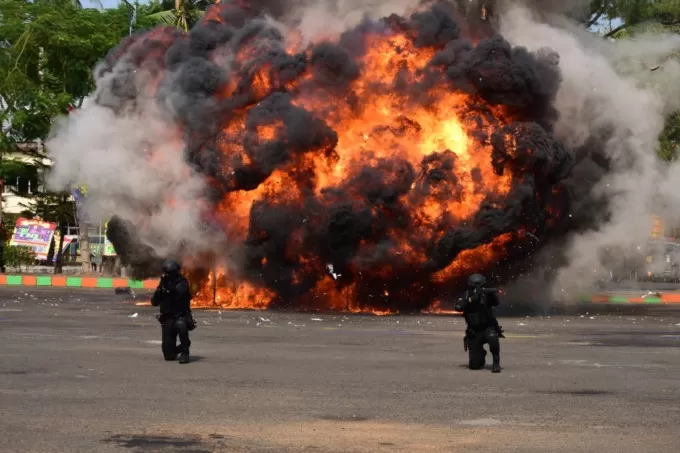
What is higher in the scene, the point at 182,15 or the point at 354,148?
the point at 182,15

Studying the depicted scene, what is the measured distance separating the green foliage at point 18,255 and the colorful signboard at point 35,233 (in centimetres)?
210

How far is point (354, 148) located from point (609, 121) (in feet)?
27.0

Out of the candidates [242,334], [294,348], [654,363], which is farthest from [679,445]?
[242,334]

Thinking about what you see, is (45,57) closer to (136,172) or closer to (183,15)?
(183,15)

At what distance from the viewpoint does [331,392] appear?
14.8 m

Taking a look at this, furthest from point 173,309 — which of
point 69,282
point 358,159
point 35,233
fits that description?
point 35,233

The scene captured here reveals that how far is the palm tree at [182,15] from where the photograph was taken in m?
52.2

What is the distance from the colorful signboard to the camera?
60500mm

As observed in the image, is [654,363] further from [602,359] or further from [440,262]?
[440,262]

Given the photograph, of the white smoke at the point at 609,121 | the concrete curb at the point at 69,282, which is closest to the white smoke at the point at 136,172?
the white smoke at the point at 609,121

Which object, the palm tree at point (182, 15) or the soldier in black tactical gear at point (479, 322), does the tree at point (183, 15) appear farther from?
the soldier in black tactical gear at point (479, 322)

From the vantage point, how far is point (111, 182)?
36625mm

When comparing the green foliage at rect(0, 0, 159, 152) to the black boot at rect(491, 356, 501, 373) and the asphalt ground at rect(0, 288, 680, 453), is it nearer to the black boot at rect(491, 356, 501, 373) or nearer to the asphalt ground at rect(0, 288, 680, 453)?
the asphalt ground at rect(0, 288, 680, 453)

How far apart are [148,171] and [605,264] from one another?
54.2ft
